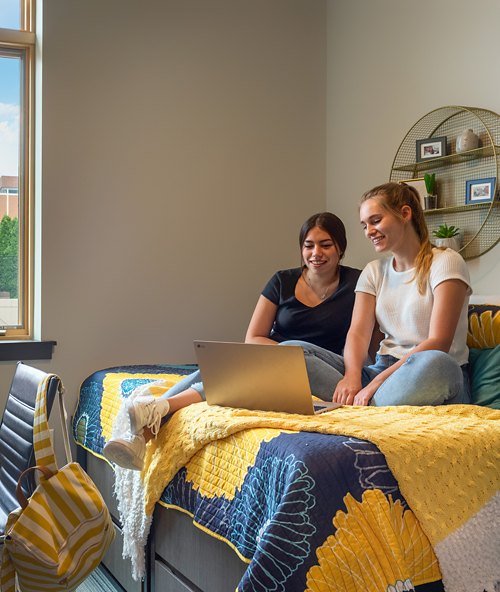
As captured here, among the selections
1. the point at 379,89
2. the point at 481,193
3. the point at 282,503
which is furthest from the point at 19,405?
the point at 379,89

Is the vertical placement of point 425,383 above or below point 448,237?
below

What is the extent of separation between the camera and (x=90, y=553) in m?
1.46

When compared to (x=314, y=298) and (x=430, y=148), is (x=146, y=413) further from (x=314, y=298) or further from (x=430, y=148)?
(x=430, y=148)

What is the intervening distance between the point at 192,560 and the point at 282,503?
0.56 m

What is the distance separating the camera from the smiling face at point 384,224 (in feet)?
7.68

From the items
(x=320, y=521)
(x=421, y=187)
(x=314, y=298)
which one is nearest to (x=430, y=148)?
(x=421, y=187)

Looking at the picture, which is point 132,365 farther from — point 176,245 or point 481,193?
point 481,193

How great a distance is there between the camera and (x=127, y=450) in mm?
1971

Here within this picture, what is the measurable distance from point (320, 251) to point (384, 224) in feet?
1.55

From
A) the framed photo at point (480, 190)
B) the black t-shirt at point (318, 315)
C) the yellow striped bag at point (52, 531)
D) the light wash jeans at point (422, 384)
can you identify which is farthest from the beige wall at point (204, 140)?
the yellow striped bag at point (52, 531)

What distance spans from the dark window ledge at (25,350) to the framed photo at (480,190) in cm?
170

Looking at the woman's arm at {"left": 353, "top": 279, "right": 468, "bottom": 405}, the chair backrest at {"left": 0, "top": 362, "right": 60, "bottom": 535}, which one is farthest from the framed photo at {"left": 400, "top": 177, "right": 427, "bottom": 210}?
the chair backrest at {"left": 0, "top": 362, "right": 60, "bottom": 535}

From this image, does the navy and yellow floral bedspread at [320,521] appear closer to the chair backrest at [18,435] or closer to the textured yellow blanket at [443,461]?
the textured yellow blanket at [443,461]

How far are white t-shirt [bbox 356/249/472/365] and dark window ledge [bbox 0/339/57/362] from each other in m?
1.33
